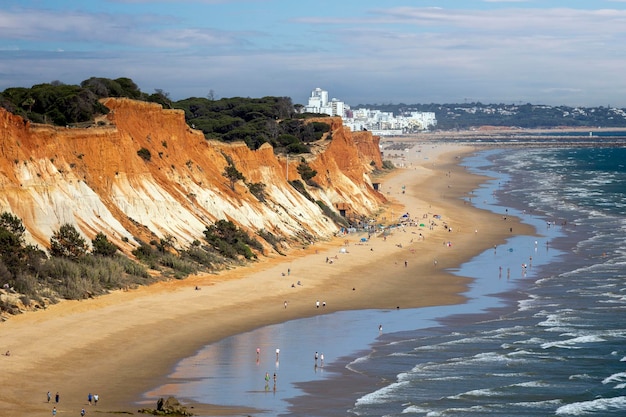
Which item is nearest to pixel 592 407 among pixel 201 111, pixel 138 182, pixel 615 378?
pixel 615 378

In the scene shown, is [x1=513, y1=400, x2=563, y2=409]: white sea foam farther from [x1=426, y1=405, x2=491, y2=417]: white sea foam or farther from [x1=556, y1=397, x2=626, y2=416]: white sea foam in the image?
[x1=426, y1=405, x2=491, y2=417]: white sea foam

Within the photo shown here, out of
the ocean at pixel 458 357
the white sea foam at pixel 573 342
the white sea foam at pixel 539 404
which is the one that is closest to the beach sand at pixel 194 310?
the ocean at pixel 458 357

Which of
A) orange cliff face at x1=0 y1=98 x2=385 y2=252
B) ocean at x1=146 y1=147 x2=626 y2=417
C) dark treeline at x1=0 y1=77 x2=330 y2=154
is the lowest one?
ocean at x1=146 y1=147 x2=626 y2=417

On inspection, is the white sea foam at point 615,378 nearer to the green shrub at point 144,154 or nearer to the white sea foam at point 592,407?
the white sea foam at point 592,407

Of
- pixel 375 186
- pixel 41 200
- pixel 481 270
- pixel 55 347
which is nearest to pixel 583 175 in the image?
pixel 375 186

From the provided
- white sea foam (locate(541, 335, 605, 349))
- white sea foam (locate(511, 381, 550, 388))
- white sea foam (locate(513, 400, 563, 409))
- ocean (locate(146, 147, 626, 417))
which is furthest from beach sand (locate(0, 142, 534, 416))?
white sea foam (locate(541, 335, 605, 349))
